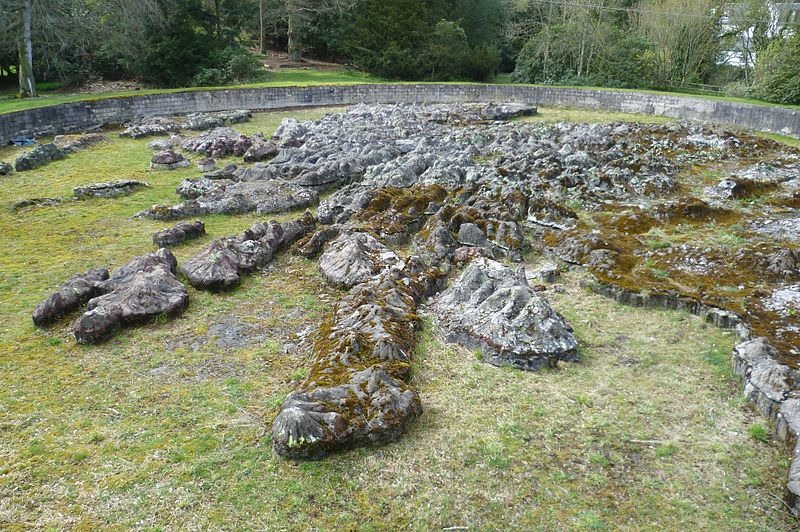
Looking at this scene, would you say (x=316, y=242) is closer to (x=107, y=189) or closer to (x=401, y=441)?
(x=401, y=441)

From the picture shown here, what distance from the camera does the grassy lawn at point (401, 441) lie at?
4.28 m

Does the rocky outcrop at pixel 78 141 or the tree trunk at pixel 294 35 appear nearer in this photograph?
the rocky outcrop at pixel 78 141

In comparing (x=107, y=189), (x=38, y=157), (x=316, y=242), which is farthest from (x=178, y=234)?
(x=38, y=157)

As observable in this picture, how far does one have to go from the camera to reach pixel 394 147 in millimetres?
15719

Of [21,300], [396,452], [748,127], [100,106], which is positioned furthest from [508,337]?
[100,106]

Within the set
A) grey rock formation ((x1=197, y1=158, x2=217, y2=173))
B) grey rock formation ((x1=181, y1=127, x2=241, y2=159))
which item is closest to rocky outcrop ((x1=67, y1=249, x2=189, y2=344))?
grey rock formation ((x1=197, y1=158, x2=217, y2=173))

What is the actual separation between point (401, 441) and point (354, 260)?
373 centimetres

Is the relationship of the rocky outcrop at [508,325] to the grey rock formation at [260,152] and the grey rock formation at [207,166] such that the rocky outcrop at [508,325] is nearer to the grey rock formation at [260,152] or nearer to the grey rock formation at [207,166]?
the grey rock formation at [207,166]

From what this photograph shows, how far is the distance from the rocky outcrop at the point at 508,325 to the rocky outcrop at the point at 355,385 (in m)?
0.57

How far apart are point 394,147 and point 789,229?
9208mm

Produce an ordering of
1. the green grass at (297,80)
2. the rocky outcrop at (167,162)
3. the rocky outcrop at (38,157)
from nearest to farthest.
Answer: the rocky outcrop at (38,157), the rocky outcrop at (167,162), the green grass at (297,80)

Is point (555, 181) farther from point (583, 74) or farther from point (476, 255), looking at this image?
point (583, 74)

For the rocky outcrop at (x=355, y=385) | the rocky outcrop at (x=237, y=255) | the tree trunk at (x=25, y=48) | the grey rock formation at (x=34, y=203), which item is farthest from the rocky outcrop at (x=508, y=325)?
the tree trunk at (x=25, y=48)

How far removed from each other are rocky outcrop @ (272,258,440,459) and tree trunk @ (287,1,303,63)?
35.1m
